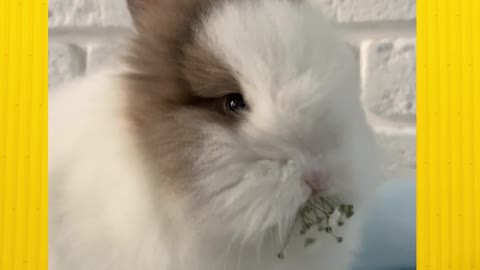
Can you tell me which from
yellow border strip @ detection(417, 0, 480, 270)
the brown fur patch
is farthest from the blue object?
the brown fur patch

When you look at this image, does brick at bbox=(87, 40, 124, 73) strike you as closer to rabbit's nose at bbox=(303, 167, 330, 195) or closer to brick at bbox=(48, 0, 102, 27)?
brick at bbox=(48, 0, 102, 27)

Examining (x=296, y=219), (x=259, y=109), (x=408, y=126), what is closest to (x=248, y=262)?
(x=296, y=219)

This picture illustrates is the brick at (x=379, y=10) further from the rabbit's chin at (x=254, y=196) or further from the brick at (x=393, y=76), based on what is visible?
the rabbit's chin at (x=254, y=196)

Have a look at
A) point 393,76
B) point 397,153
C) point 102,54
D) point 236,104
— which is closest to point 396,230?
point 397,153

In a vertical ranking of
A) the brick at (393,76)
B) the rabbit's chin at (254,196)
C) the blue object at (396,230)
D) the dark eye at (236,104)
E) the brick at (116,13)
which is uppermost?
the brick at (116,13)

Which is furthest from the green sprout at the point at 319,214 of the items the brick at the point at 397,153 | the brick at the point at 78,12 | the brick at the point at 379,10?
the brick at the point at 78,12
